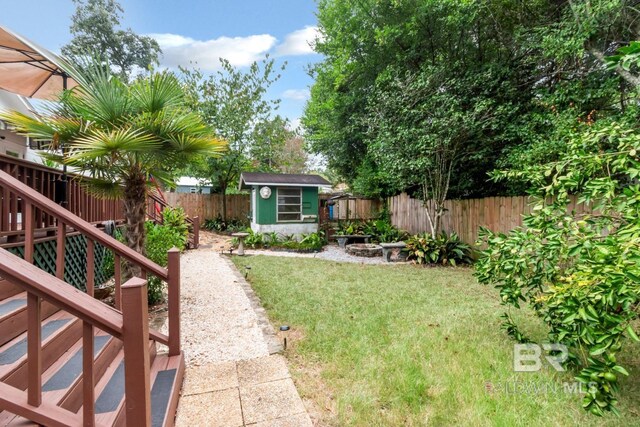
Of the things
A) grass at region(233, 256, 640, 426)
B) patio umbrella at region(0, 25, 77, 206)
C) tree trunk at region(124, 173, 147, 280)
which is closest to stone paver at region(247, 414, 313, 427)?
grass at region(233, 256, 640, 426)

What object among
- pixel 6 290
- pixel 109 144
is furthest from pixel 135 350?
pixel 109 144

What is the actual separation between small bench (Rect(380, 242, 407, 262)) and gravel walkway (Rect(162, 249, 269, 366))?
4144mm

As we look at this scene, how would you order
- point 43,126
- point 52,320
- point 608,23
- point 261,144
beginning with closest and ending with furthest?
point 52,320, point 43,126, point 608,23, point 261,144

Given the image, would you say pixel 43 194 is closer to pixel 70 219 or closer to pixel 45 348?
pixel 70 219

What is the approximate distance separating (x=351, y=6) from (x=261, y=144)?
7239 millimetres

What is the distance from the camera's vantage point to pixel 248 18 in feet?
36.6

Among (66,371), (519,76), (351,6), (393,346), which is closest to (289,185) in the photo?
(351,6)

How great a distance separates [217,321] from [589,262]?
12.5 ft

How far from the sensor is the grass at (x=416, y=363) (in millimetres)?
2090

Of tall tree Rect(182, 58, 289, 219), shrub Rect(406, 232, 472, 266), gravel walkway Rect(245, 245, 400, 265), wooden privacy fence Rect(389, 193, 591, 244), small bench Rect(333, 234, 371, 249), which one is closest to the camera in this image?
wooden privacy fence Rect(389, 193, 591, 244)

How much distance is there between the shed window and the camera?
10461 millimetres

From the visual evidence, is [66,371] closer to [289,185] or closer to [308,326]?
[308,326]

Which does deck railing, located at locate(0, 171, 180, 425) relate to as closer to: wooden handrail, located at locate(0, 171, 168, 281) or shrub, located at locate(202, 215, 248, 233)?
wooden handrail, located at locate(0, 171, 168, 281)

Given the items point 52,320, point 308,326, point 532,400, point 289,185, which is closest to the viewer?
point 532,400
